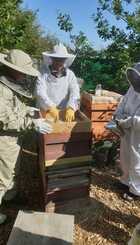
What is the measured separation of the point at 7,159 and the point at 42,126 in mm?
511

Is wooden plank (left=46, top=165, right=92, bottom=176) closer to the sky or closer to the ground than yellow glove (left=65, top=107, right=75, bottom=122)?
closer to the ground

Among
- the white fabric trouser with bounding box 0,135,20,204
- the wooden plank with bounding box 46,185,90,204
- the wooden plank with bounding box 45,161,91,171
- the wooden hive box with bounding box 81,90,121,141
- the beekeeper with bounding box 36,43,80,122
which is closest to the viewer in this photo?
the white fabric trouser with bounding box 0,135,20,204

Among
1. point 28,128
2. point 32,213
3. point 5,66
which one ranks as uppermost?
point 5,66

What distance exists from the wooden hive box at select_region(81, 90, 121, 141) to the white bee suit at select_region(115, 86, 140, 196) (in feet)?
3.73

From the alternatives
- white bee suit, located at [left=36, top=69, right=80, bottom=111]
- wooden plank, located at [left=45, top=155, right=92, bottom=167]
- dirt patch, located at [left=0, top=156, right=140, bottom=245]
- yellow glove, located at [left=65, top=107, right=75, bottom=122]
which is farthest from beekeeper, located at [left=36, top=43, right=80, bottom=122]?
dirt patch, located at [left=0, top=156, right=140, bottom=245]

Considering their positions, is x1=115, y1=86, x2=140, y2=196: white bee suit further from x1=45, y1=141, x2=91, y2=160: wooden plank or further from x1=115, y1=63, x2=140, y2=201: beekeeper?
x1=45, y1=141, x2=91, y2=160: wooden plank

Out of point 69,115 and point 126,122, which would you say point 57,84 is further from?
point 126,122

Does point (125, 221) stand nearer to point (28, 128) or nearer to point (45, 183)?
point (45, 183)

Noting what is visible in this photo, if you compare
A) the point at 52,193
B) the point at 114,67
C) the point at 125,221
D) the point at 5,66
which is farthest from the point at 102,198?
the point at 114,67

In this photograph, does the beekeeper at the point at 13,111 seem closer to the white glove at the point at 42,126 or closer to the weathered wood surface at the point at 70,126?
the white glove at the point at 42,126

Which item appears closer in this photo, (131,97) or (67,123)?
(67,123)

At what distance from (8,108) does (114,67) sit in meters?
4.39

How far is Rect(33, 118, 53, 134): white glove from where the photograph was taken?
3459 mm

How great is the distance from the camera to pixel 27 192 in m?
4.54
